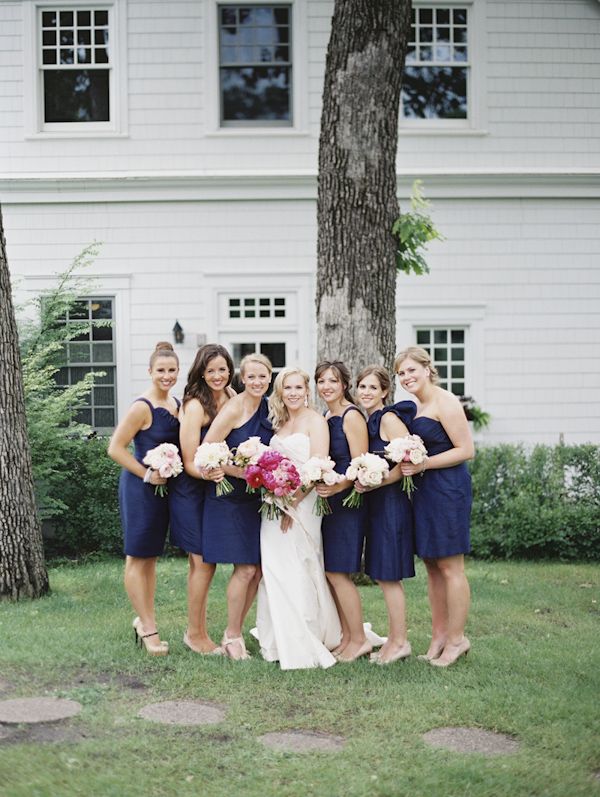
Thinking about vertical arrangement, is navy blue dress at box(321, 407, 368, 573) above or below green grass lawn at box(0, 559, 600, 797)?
above

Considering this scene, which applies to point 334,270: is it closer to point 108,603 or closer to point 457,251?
point 108,603

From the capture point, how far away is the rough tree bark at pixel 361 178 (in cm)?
744

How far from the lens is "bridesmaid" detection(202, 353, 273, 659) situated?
17.3 ft

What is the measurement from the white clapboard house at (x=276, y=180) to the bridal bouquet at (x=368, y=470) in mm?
6619

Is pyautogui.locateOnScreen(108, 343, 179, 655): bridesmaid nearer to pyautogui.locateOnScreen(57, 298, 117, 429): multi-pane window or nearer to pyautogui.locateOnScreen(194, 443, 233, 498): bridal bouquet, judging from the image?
pyautogui.locateOnScreen(194, 443, 233, 498): bridal bouquet

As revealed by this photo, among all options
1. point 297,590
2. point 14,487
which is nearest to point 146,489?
point 297,590

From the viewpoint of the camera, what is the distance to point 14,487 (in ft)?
22.6

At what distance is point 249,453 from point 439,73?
8.93 m

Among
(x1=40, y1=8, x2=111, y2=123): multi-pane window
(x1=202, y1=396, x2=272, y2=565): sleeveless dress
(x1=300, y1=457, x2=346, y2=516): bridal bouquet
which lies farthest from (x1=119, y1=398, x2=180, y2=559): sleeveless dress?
(x1=40, y1=8, x2=111, y2=123): multi-pane window

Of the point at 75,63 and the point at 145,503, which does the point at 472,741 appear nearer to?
the point at 145,503

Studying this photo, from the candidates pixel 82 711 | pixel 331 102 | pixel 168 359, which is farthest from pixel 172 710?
pixel 331 102

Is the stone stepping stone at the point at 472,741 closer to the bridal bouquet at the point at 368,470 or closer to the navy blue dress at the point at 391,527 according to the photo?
the navy blue dress at the point at 391,527

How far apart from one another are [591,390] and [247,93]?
6.72 metres

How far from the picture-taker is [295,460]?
17.3 ft
